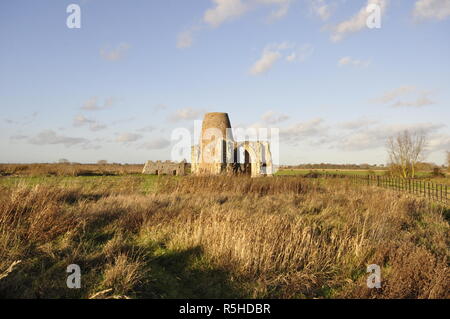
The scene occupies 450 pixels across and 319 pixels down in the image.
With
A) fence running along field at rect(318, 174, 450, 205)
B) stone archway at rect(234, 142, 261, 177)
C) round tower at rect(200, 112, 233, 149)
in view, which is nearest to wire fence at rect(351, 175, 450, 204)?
fence running along field at rect(318, 174, 450, 205)

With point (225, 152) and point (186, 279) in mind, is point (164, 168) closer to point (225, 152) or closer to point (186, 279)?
point (225, 152)

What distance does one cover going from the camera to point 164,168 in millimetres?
36156

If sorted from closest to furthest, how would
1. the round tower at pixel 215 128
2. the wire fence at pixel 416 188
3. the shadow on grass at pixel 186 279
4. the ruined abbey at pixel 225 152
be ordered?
the shadow on grass at pixel 186 279 < the wire fence at pixel 416 188 < the ruined abbey at pixel 225 152 < the round tower at pixel 215 128

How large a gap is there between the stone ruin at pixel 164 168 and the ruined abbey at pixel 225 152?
33.6 ft

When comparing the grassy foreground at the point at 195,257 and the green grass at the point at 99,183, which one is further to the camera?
the green grass at the point at 99,183

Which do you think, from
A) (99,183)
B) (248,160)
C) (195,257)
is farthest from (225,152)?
(195,257)

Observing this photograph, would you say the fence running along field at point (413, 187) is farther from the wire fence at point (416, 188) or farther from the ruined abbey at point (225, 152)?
the ruined abbey at point (225, 152)

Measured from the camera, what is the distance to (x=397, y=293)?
12.2 feet

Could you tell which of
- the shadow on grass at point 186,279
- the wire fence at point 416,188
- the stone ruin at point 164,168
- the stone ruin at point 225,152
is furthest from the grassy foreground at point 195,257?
the stone ruin at point 164,168

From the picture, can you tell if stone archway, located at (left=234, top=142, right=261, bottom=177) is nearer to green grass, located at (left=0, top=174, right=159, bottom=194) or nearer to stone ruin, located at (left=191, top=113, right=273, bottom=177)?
stone ruin, located at (left=191, top=113, right=273, bottom=177)

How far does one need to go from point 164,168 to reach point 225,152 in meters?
14.6

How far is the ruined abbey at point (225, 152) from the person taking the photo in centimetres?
2322
